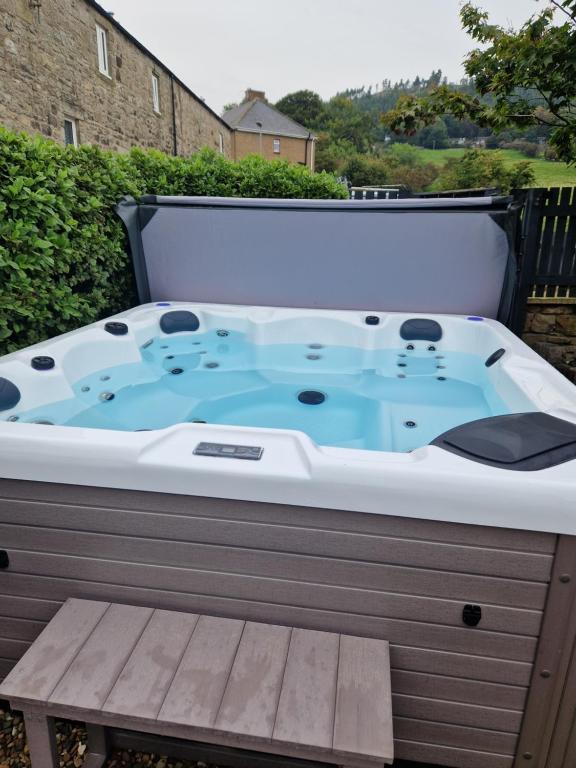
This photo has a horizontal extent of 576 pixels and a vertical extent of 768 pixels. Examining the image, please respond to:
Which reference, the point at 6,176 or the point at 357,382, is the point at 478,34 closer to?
the point at 357,382

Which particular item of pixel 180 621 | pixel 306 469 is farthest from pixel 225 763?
pixel 306 469

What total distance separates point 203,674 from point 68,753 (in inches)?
22.0

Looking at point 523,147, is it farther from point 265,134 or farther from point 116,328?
point 116,328

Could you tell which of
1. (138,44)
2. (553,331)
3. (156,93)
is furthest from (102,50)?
(553,331)

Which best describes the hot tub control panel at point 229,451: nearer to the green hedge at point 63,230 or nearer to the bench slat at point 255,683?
the bench slat at point 255,683

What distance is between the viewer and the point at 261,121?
2294 centimetres

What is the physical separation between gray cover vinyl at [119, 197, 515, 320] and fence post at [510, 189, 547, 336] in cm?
13

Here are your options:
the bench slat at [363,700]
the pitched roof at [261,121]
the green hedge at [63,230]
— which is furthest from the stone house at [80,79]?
the pitched roof at [261,121]

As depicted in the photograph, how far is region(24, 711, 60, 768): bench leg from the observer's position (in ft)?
2.99

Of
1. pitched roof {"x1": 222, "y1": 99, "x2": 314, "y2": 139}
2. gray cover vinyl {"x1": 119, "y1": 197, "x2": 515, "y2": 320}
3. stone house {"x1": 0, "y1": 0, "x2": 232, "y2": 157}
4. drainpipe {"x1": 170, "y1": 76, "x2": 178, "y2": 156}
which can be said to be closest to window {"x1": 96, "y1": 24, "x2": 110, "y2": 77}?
stone house {"x1": 0, "y1": 0, "x2": 232, "y2": 157}

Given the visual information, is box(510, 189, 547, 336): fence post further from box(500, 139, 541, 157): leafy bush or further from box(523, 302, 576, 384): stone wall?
box(500, 139, 541, 157): leafy bush

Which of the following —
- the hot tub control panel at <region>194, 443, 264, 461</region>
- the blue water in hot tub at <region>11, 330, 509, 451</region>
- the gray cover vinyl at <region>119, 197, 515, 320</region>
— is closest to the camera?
the hot tub control panel at <region>194, 443, 264, 461</region>

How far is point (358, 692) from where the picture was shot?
34.8 inches

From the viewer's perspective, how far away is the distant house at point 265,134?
72.6 ft
